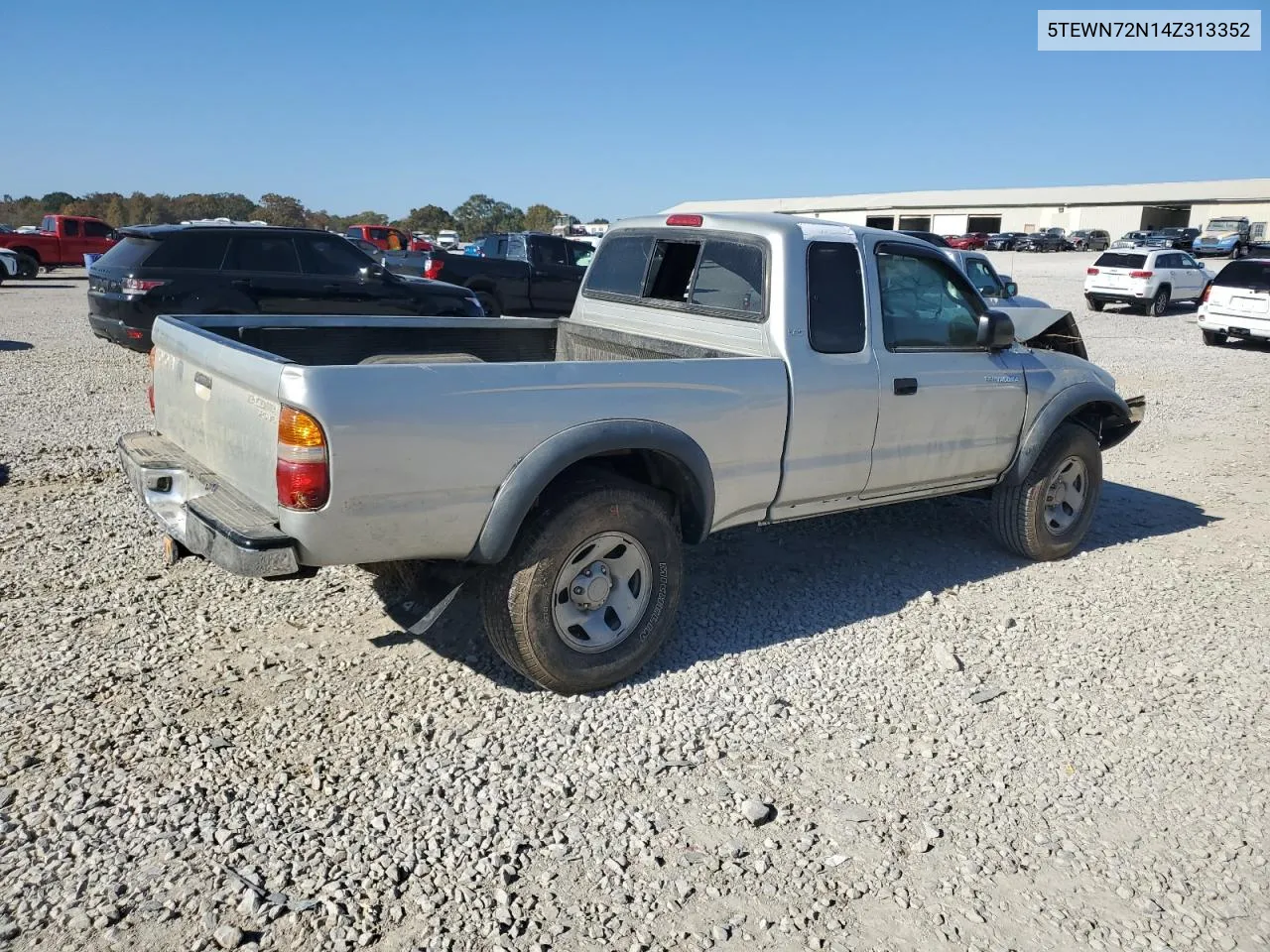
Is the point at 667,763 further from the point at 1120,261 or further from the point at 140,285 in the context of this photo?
the point at 1120,261

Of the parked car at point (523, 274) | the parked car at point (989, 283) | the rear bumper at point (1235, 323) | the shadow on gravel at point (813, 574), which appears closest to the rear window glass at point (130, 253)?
the parked car at point (523, 274)

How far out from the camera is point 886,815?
336 cm

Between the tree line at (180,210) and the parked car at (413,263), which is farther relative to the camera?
the tree line at (180,210)

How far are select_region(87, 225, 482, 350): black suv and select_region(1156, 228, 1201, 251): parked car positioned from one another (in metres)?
49.7

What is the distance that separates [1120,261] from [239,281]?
2158 cm

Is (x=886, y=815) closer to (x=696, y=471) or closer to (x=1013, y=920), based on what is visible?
(x=1013, y=920)

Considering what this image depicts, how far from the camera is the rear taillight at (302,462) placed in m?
3.26

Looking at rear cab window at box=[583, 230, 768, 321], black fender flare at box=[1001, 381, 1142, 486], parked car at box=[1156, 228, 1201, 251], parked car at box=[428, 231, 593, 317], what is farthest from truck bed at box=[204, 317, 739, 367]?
parked car at box=[1156, 228, 1201, 251]

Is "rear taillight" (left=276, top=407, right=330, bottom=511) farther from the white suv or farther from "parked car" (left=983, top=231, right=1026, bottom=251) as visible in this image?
"parked car" (left=983, top=231, right=1026, bottom=251)

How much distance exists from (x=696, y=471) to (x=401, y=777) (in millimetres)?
1677

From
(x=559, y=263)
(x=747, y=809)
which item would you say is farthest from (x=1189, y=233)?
(x=747, y=809)

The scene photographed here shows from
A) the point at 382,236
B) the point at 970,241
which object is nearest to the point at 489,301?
the point at 382,236

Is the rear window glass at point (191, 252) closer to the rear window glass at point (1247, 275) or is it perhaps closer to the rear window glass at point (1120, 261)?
the rear window glass at point (1247, 275)

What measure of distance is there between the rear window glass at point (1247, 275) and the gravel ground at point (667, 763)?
14228 mm
